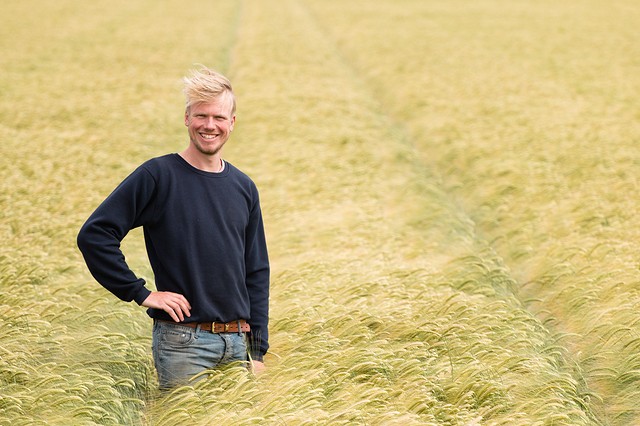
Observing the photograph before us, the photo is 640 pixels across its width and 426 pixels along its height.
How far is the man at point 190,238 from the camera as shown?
4691 mm

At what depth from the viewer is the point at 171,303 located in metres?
4.70

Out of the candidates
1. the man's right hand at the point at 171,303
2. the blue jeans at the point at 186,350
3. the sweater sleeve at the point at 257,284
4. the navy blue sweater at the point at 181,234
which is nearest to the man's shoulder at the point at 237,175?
the navy blue sweater at the point at 181,234

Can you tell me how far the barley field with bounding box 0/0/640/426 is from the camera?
542cm

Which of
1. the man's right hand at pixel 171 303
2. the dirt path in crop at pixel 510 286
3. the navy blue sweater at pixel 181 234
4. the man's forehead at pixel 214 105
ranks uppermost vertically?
the man's forehead at pixel 214 105

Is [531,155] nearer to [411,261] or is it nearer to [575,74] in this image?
[411,261]

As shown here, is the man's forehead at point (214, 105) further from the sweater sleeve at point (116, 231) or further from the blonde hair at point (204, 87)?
the sweater sleeve at point (116, 231)

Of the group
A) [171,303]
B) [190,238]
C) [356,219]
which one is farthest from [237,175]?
[356,219]

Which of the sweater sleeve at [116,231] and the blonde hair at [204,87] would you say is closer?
the sweater sleeve at [116,231]

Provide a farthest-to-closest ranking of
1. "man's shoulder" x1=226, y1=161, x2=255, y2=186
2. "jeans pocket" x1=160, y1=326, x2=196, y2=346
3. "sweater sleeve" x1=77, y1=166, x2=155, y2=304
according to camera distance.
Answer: "man's shoulder" x1=226, y1=161, x2=255, y2=186, "jeans pocket" x1=160, y1=326, x2=196, y2=346, "sweater sleeve" x1=77, y1=166, x2=155, y2=304

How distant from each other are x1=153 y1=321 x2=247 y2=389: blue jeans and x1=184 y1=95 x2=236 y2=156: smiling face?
1107 mm

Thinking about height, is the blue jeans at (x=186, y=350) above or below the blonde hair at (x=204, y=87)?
below

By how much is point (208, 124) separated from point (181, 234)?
0.68m

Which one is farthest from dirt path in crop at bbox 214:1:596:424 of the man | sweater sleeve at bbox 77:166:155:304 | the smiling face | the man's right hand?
the smiling face

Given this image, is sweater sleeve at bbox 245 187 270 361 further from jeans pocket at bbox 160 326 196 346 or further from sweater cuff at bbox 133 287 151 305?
sweater cuff at bbox 133 287 151 305
